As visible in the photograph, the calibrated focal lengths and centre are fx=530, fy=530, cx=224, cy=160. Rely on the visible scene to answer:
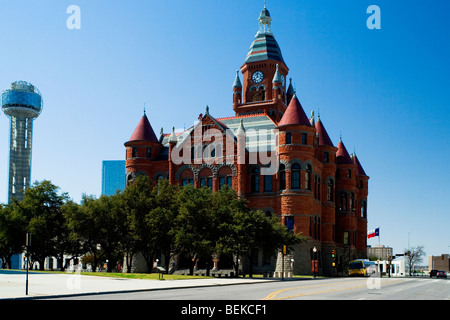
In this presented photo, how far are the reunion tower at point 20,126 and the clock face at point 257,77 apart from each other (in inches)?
4229

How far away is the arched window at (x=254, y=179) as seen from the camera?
68056 mm

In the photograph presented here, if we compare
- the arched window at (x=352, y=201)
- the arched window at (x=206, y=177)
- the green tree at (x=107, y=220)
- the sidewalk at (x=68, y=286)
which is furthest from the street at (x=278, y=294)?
the arched window at (x=352, y=201)

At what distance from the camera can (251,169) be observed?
224 ft

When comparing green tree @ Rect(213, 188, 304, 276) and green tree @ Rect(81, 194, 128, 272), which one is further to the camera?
green tree @ Rect(81, 194, 128, 272)

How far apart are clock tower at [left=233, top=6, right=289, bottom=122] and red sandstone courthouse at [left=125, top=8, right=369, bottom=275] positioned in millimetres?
155

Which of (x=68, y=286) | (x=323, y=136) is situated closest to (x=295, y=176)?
(x=323, y=136)

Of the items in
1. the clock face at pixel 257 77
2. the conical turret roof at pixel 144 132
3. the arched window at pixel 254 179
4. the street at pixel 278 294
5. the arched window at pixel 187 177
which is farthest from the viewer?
the clock face at pixel 257 77

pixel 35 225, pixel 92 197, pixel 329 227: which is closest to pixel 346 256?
pixel 329 227

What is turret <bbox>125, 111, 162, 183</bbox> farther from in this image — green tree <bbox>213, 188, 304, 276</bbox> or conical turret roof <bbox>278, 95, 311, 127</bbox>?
green tree <bbox>213, 188, 304, 276</bbox>

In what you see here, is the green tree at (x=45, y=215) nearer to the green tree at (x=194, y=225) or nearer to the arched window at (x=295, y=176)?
the green tree at (x=194, y=225)

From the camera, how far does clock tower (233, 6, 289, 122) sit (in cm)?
8044

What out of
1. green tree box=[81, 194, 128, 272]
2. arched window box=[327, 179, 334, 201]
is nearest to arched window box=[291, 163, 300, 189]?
arched window box=[327, 179, 334, 201]

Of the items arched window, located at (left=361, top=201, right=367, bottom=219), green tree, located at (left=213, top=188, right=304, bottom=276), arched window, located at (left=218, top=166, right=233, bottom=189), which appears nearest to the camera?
green tree, located at (left=213, top=188, right=304, bottom=276)
